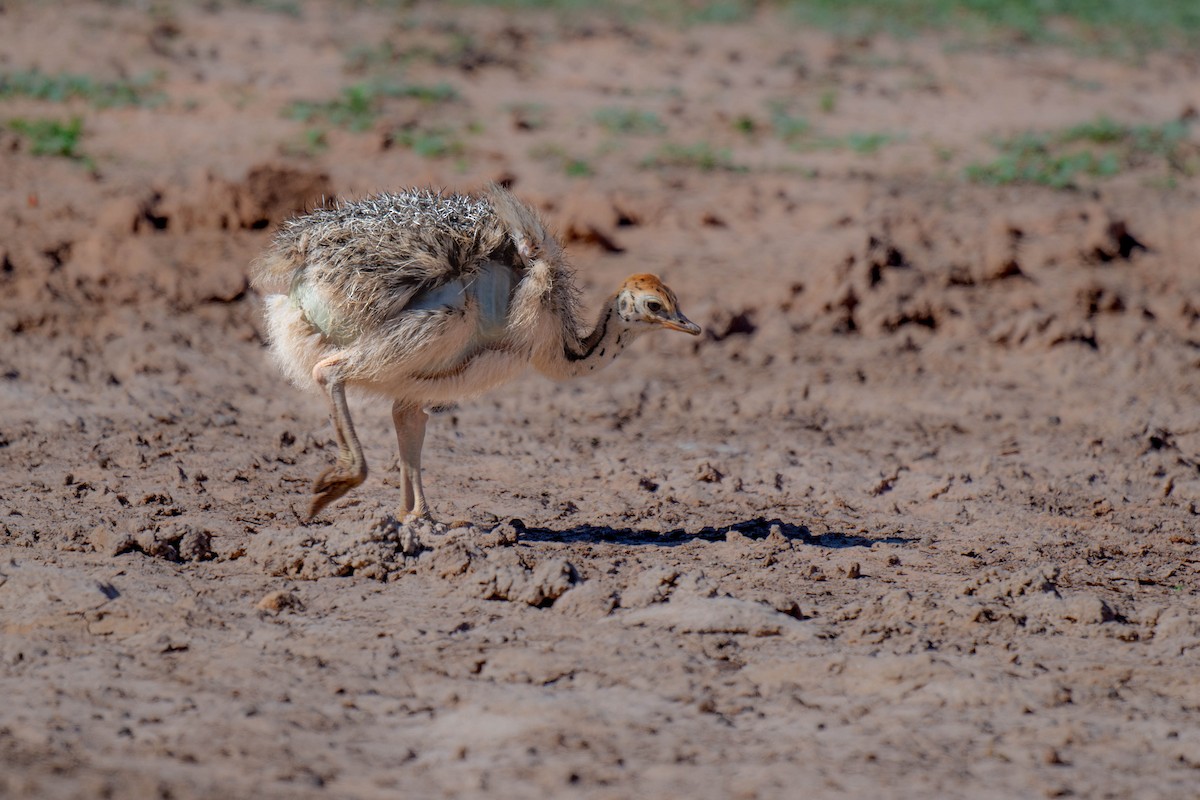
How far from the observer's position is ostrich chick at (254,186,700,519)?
580cm

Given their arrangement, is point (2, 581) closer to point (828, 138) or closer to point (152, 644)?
point (152, 644)

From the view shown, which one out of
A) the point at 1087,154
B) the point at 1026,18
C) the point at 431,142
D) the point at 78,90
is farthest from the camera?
the point at 1026,18

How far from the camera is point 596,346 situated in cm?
659

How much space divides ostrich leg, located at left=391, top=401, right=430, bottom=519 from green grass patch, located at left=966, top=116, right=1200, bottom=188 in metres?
6.91

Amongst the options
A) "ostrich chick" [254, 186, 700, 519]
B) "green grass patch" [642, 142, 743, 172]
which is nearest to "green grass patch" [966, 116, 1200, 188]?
"green grass patch" [642, 142, 743, 172]

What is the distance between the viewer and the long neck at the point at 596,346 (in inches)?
258

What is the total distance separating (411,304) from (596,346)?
41.5 inches

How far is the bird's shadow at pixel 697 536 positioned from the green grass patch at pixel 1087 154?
6112 millimetres

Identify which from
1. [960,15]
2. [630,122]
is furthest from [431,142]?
[960,15]

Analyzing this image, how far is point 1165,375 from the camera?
351 inches

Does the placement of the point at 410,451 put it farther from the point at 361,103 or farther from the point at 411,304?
the point at 361,103

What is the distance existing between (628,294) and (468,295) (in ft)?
2.91

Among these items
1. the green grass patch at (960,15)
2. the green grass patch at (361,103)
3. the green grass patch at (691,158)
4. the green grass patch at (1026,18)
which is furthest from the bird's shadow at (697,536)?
the green grass patch at (1026,18)

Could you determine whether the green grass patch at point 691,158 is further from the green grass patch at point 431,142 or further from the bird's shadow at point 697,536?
the bird's shadow at point 697,536
